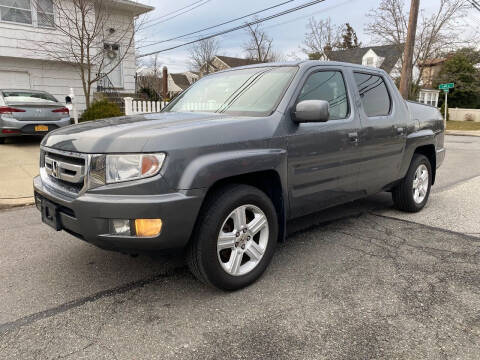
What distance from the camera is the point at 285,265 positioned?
348cm

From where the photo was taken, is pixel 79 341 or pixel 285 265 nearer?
pixel 79 341

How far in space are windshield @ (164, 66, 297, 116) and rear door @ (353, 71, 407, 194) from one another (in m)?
1.07

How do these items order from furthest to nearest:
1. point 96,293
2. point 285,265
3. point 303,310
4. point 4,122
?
point 4,122
point 285,265
point 96,293
point 303,310

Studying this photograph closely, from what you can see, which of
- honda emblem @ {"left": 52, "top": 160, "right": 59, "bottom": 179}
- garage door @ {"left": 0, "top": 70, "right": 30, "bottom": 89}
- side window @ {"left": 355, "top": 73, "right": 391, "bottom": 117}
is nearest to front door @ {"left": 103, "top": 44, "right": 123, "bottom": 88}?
garage door @ {"left": 0, "top": 70, "right": 30, "bottom": 89}

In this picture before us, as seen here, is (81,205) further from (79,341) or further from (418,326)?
(418,326)

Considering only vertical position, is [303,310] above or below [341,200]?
below

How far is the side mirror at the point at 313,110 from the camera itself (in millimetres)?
3049

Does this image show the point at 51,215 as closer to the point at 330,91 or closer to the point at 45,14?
the point at 330,91

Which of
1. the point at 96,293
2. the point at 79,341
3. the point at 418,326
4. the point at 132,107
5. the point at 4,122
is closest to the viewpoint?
the point at 79,341

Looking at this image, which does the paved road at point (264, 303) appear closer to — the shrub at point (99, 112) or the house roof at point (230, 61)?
the shrub at point (99, 112)

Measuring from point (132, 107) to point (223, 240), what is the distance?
32.3 feet

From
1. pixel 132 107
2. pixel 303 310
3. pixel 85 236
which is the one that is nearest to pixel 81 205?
pixel 85 236

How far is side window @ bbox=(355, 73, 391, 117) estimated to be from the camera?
420 cm

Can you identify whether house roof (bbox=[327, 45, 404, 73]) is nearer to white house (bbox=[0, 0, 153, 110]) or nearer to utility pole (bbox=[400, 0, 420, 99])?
utility pole (bbox=[400, 0, 420, 99])
